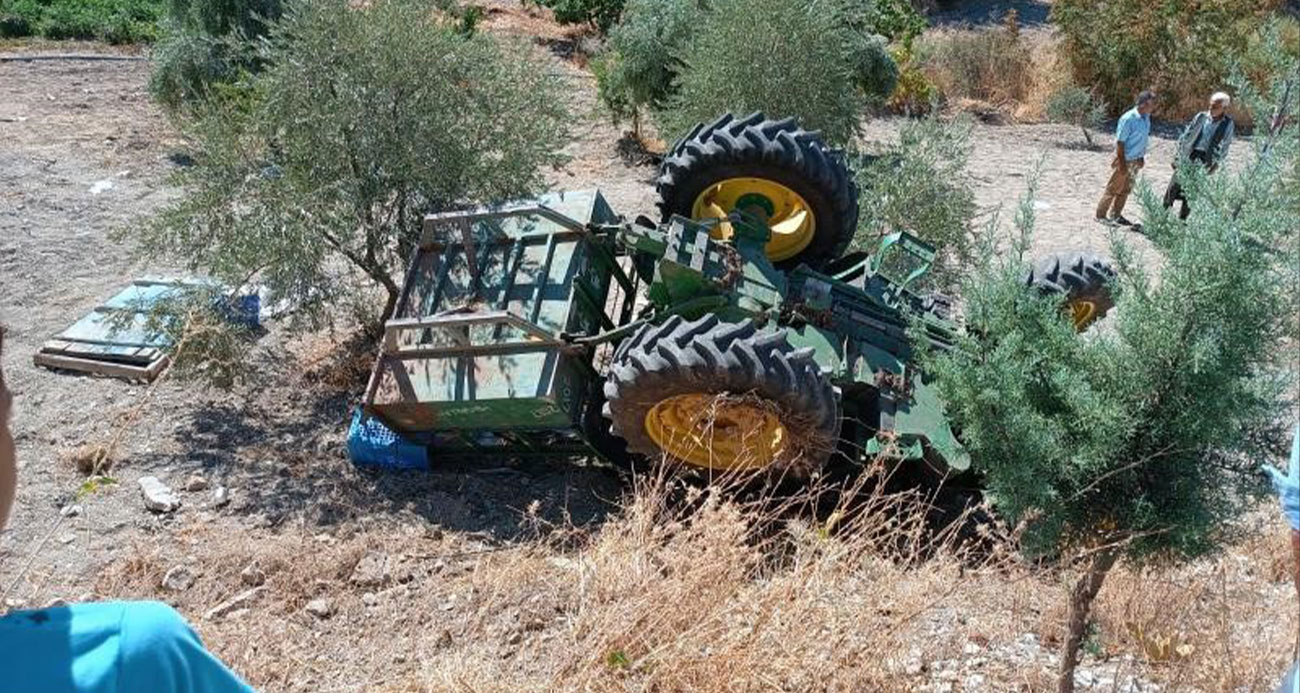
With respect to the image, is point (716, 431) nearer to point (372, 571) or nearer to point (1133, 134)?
point (372, 571)

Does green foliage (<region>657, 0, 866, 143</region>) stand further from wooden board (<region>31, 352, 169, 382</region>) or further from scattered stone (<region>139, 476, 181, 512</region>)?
scattered stone (<region>139, 476, 181, 512</region>)

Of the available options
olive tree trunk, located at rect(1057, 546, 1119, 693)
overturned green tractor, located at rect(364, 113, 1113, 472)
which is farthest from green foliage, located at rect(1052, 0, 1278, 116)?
olive tree trunk, located at rect(1057, 546, 1119, 693)

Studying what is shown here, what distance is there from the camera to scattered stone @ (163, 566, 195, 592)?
17.6 ft

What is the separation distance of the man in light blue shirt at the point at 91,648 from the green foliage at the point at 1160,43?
15.8 m

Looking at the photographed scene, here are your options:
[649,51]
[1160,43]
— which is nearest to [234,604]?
[649,51]

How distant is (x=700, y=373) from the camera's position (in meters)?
5.30

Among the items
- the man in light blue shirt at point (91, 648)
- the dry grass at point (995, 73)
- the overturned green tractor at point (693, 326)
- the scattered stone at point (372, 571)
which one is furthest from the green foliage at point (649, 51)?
the man in light blue shirt at point (91, 648)

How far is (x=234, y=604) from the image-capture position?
5.18m

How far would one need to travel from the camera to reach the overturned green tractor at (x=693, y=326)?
539cm

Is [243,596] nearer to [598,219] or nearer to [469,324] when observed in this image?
[469,324]

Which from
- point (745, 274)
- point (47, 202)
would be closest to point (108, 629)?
point (745, 274)

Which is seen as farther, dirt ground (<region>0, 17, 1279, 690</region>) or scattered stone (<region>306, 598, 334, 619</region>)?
dirt ground (<region>0, 17, 1279, 690</region>)

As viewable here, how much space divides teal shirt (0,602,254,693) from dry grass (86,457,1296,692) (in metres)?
2.73

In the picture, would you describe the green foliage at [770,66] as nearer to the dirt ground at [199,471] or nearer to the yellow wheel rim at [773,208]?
the dirt ground at [199,471]
